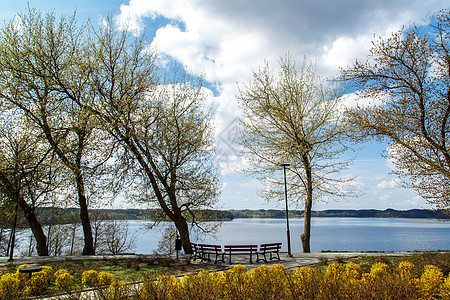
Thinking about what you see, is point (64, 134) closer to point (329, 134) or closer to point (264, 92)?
point (264, 92)

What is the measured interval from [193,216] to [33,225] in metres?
10.1

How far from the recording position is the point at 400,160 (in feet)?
47.7

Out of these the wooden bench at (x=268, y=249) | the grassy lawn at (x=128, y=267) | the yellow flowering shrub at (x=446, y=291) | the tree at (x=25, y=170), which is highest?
the tree at (x=25, y=170)

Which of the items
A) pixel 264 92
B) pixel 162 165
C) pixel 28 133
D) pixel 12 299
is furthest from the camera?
pixel 264 92

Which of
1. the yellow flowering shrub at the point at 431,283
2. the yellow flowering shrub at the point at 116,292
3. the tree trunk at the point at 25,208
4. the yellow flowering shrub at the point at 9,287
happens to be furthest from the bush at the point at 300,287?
the tree trunk at the point at 25,208

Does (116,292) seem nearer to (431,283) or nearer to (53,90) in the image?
(431,283)

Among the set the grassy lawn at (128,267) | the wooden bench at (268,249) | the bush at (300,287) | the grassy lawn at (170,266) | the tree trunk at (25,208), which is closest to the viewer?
the bush at (300,287)

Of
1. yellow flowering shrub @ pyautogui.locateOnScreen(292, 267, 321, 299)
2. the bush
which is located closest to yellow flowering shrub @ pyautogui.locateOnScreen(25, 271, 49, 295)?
the bush

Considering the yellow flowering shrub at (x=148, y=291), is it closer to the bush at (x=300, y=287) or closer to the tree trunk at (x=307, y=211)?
the bush at (x=300, y=287)

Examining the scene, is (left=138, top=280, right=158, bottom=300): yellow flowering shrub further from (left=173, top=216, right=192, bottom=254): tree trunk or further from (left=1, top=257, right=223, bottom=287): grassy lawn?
(left=173, top=216, right=192, bottom=254): tree trunk

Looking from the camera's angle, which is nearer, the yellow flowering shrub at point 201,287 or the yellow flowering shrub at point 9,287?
the yellow flowering shrub at point 201,287

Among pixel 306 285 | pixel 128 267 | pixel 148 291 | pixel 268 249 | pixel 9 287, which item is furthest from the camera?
pixel 268 249

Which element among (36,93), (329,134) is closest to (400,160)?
(329,134)

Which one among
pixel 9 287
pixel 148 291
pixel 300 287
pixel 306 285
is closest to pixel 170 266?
pixel 9 287
